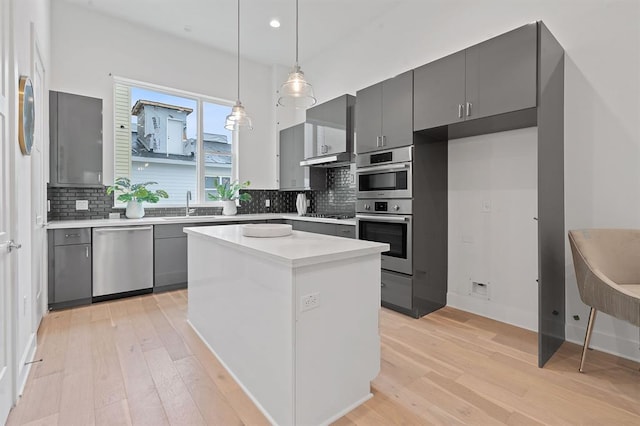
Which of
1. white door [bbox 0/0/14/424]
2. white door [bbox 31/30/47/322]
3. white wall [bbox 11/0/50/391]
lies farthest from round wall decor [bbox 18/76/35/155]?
white door [bbox 31/30/47/322]

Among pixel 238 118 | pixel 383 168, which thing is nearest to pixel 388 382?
pixel 383 168

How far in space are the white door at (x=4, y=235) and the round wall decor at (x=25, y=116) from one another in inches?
10.4

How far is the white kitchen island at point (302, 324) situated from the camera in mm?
1530

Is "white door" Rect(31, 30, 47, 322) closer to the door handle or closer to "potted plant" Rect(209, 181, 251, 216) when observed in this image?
the door handle

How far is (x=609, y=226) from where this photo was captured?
7.83 feet

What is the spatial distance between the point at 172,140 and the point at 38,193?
2.07 metres

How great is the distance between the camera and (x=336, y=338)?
5.54ft

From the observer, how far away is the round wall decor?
2.01 meters

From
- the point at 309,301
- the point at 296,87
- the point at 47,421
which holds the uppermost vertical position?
the point at 296,87

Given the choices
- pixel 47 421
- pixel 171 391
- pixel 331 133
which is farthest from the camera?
pixel 331 133

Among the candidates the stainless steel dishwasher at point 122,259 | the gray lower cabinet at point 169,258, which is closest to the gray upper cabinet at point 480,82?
the gray lower cabinet at point 169,258

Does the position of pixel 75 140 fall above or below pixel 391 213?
above

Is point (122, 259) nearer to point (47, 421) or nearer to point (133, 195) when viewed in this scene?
point (133, 195)

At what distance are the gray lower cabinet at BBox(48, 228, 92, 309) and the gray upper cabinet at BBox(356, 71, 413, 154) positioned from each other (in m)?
3.24
